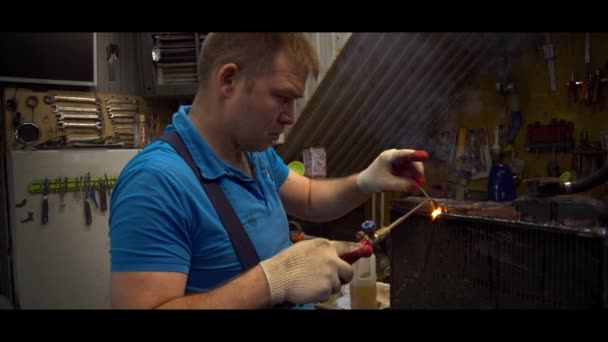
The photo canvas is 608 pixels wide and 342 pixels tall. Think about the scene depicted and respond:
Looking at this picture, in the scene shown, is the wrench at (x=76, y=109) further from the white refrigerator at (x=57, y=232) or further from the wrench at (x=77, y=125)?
the white refrigerator at (x=57, y=232)

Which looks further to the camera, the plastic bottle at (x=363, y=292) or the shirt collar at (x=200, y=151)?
the plastic bottle at (x=363, y=292)

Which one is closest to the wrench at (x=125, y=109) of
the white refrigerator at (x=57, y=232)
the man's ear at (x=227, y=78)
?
the white refrigerator at (x=57, y=232)

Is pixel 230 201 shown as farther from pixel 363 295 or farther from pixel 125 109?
pixel 125 109

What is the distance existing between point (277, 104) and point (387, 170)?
21.5 inches

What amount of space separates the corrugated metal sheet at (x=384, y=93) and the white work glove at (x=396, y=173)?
4.69ft

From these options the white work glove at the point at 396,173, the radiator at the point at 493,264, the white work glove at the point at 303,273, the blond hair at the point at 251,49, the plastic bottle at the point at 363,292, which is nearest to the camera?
the radiator at the point at 493,264

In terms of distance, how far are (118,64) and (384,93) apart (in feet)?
6.94

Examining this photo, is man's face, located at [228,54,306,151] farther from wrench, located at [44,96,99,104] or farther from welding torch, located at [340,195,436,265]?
wrench, located at [44,96,99,104]

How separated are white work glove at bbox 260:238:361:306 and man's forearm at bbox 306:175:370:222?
0.62m

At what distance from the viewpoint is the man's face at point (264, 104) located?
119 centimetres

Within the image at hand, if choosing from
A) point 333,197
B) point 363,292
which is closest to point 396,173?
point 333,197

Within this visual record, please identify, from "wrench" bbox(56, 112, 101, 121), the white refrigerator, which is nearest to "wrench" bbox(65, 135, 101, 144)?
"wrench" bbox(56, 112, 101, 121)

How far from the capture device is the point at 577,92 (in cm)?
295
